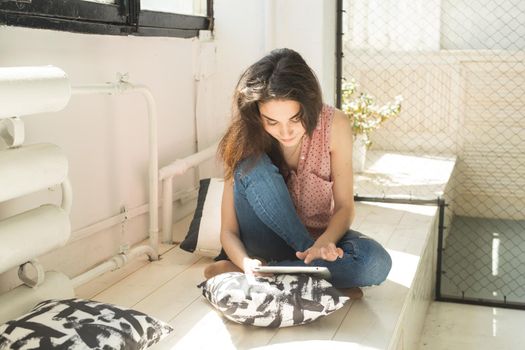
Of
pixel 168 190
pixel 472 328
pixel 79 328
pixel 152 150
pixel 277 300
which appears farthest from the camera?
pixel 472 328

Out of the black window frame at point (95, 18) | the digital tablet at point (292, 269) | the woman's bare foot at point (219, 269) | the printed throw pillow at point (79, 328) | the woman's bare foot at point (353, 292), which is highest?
the black window frame at point (95, 18)

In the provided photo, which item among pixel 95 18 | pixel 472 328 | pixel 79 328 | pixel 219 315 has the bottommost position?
pixel 472 328

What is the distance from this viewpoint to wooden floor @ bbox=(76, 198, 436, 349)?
1.66 metres

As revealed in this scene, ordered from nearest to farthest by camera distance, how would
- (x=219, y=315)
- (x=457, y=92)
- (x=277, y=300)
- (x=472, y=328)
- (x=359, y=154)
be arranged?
(x=277, y=300)
(x=219, y=315)
(x=472, y=328)
(x=359, y=154)
(x=457, y=92)

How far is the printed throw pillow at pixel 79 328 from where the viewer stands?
1.39 m

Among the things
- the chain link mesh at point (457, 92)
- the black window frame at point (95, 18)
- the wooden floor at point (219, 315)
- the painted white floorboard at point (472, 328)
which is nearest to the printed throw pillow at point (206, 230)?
the wooden floor at point (219, 315)

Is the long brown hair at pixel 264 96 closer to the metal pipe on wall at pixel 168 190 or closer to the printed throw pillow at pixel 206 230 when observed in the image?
the printed throw pillow at pixel 206 230

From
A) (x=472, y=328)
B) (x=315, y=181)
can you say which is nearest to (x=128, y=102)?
(x=315, y=181)

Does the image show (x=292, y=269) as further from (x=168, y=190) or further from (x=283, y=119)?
(x=168, y=190)

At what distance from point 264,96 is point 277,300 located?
48 cm

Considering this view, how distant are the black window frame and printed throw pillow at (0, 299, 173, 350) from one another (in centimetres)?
69

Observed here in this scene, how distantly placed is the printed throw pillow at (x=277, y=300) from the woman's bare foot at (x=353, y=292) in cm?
14

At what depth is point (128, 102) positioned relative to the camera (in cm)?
233

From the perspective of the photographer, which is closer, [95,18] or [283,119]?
[283,119]
